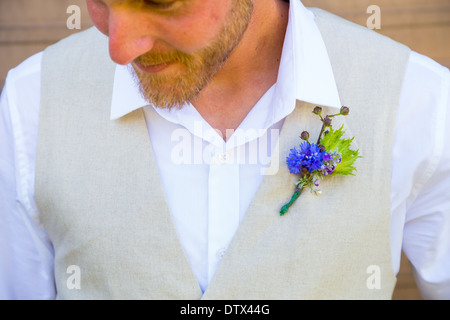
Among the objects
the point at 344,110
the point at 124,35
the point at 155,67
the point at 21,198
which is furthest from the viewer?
the point at 21,198

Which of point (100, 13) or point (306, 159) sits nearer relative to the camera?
point (100, 13)

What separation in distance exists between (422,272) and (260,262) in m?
0.48

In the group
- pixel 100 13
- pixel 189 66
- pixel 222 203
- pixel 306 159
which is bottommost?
pixel 222 203

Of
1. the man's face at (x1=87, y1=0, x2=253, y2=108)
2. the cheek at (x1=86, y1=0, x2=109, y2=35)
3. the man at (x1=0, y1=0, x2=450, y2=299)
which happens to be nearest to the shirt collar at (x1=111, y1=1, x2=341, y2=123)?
the man at (x1=0, y1=0, x2=450, y2=299)

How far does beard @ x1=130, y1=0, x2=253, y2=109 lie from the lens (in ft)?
4.57

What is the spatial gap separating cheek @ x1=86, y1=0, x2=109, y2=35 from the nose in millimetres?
59

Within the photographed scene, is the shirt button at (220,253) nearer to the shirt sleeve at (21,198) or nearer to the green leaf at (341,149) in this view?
the green leaf at (341,149)

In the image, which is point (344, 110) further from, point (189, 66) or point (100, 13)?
point (100, 13)

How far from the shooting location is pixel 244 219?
5.02 ft

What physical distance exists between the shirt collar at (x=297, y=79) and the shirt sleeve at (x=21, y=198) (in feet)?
0.76

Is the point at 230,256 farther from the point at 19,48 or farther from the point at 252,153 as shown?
the point at 19,48

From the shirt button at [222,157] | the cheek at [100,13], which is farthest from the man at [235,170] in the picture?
the cheek at [100,13]

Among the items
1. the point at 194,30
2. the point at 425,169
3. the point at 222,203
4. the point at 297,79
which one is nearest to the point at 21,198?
the point at 222,203

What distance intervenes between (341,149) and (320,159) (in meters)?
0.06
